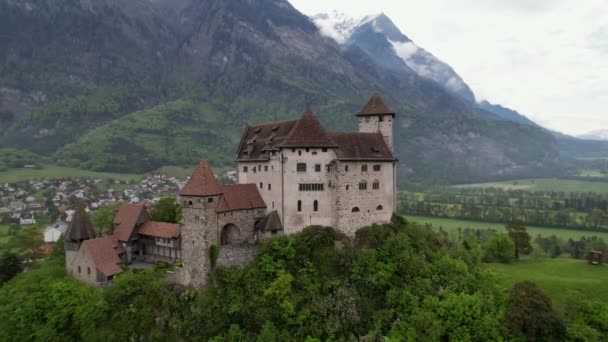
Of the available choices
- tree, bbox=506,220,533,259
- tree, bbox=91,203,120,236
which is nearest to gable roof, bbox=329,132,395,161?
tree, bbox=91,203,120,236

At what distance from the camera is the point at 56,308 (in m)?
51.9

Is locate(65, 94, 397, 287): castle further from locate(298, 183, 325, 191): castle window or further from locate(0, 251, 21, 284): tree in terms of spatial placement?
locate(0, 251, 21, 284): tree

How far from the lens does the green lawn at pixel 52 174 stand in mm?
169500

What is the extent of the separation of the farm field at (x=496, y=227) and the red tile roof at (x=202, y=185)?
331 feet

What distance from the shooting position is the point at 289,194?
5797 centimetres

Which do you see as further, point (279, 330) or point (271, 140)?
point (271, 140)

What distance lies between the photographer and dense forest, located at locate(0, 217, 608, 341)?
4734 cm

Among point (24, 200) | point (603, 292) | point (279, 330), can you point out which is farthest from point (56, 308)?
point (24, 200)

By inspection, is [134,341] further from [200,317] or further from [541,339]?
[541,339]

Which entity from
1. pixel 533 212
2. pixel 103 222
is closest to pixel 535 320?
pixel 103 222

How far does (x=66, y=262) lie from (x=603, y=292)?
74.5 m

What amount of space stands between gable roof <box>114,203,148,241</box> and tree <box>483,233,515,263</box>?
212ft

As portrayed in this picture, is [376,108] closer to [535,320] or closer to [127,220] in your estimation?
A: [535,320]

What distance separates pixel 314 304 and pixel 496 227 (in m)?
112
